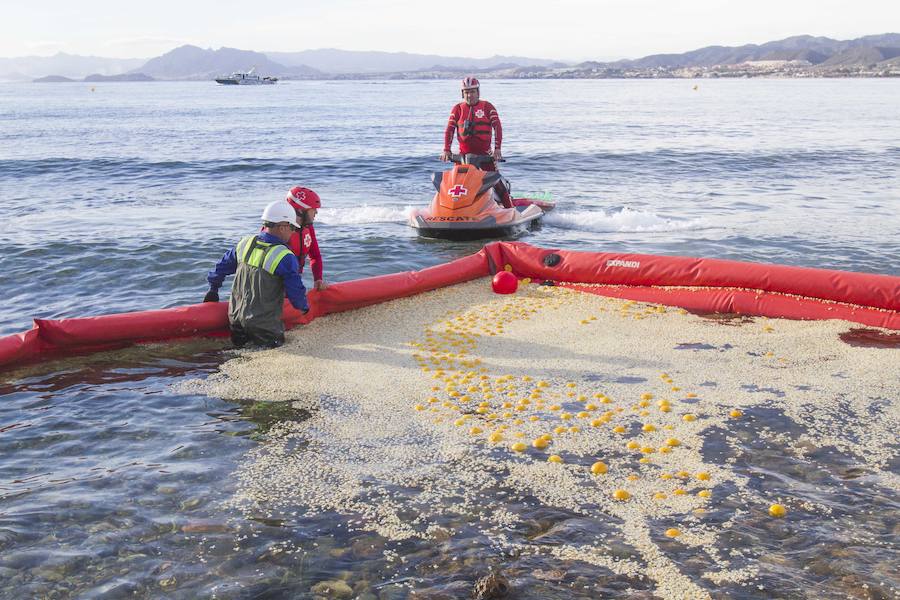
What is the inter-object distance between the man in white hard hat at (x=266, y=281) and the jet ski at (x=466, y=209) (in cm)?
521

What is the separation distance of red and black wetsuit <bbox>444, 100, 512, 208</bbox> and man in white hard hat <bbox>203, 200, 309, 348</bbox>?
5.56 meters

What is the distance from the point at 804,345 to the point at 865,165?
1965cm

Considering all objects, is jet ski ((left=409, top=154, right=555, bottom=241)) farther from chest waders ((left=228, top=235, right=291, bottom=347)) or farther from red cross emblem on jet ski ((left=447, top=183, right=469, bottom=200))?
chest waders ((left=228, top=235, right=291, bottom=347))

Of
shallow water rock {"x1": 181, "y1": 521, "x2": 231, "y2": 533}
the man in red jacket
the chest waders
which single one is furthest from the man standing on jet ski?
shallow water rock {"x1": 181, "y1": 521, "x2": 231, "y2": 533}

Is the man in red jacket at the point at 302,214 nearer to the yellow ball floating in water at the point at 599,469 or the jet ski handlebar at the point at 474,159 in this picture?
the yellow ball floating in water at the point at 599,469

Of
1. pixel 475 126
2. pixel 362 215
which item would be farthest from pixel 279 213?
pixel 362 215

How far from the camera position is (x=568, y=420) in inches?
214

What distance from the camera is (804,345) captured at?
6754 mm

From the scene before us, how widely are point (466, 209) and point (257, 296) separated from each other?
18.7ft

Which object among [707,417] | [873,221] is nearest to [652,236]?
[873,221]

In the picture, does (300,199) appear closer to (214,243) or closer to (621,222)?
(214,243)

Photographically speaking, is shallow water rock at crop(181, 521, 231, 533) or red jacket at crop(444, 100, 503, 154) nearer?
shallow water rock at crop(181, 521, 231, 533)

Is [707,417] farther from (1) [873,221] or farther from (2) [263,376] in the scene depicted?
(1) [873,221]

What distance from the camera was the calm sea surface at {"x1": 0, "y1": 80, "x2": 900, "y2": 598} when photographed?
402cm
